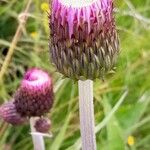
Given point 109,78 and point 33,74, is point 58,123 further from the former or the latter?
point 33,74

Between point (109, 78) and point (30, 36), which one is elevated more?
point (30, 36)

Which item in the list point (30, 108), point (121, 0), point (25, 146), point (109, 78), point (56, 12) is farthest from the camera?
point (121, 0)

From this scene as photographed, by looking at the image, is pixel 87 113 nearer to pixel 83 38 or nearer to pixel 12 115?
pixel 83 38

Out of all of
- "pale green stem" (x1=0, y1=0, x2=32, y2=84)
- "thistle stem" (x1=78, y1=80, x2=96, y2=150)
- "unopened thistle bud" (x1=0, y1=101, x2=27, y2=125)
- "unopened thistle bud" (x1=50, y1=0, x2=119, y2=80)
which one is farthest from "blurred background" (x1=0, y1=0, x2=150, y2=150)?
"unopened thistle bud" (x1=50, y1=0, x2=119, y2=80)

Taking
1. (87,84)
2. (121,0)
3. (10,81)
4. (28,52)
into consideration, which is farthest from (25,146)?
(87,84)

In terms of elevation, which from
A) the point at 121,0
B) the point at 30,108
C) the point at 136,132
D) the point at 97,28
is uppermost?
the point at 121,0

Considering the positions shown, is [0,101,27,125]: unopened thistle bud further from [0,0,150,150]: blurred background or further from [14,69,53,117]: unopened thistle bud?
[0,0,150,150]: blurred background

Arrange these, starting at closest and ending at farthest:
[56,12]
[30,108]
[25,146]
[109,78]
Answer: [56,12] → [30,108] → [25,146] → [109,78]

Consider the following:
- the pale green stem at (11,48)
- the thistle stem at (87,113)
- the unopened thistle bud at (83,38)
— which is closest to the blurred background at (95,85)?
the pale green stem at (11,48)
